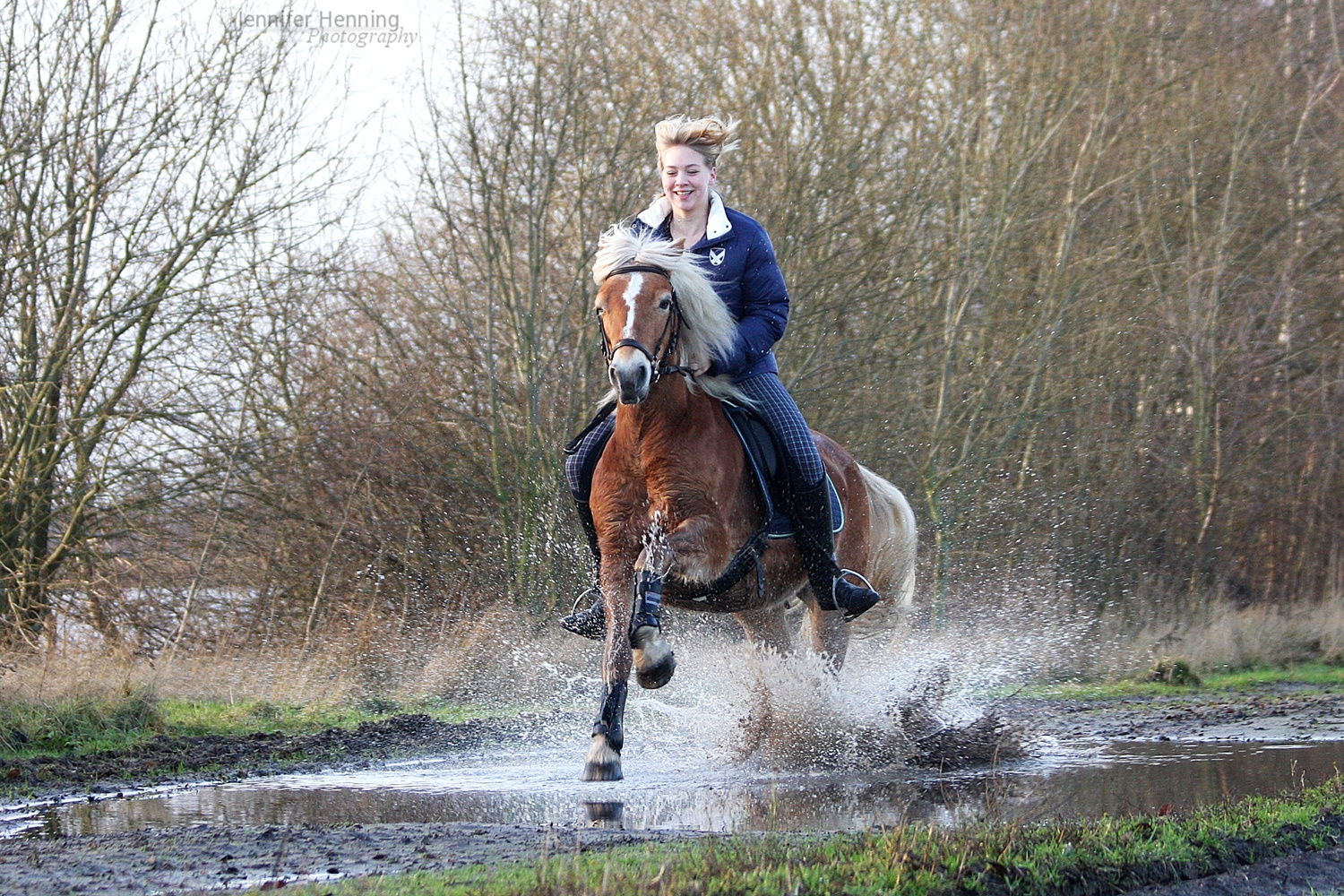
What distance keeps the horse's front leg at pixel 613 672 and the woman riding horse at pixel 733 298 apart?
50 centimetres

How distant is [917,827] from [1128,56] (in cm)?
1565

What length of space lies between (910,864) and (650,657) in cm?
237

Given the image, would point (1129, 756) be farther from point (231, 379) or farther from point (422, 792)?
point (231, 379)

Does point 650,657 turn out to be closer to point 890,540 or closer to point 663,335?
point 663,335

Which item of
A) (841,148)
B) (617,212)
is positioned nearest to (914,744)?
(617,212)

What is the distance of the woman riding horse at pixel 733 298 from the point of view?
6598 millimetres

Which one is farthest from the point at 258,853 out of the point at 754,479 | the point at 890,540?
the point at 890,540

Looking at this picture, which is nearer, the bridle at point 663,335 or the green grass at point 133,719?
the bridle at point 663,335

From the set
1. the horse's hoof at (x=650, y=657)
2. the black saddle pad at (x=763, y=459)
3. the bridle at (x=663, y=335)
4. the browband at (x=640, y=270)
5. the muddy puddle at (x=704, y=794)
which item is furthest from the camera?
the black saddle pad at (x=763, y=459)

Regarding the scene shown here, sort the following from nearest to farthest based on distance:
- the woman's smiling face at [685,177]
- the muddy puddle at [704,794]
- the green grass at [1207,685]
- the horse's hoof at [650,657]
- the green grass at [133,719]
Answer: the muddy puddle at [704,794] < the horse's hoof at [650,657] < the woman's smiling face at [685,177] < the green grass at [133,719] < the green grass at [1207,685]

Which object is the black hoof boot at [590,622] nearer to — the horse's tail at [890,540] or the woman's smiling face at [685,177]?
the horse's tail at [890,540]

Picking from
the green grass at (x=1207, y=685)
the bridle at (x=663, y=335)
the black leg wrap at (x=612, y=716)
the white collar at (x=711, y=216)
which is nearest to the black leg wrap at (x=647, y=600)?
the black leg wrap at (x=612, y=716)

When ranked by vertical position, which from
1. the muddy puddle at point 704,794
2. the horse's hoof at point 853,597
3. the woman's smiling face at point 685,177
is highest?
the woman's smiling face at point 685,177

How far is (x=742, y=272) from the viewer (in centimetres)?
678
